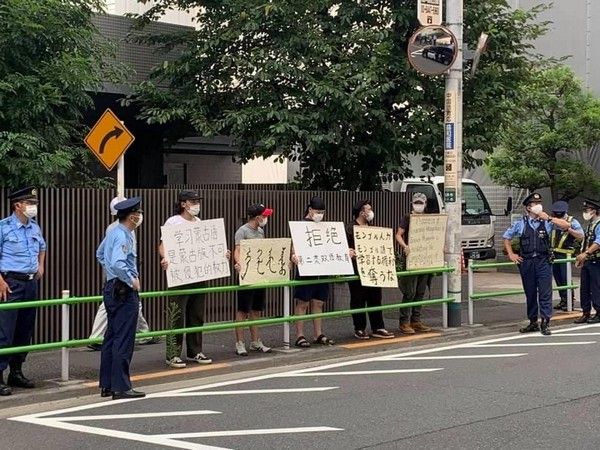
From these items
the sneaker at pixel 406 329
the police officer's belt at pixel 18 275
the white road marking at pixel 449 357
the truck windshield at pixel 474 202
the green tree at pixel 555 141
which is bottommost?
the white road marking at pixel 449 357

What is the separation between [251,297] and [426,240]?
2879 mm

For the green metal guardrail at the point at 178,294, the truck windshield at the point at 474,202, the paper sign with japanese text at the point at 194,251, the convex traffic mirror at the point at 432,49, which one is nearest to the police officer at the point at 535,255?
the green metal guardrail at the point at 178,294

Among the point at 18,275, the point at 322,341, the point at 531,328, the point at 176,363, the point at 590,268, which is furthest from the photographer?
the point at 590,268

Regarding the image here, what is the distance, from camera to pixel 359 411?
768 cm

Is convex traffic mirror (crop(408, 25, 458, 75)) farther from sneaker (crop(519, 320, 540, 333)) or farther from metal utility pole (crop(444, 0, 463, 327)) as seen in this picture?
sneaker (crop(519, 320, 540, 333))

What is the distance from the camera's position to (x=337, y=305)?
15094 mm

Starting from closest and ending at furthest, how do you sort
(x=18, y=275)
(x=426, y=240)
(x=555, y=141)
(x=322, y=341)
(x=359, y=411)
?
(x=359, y=411), (x=18, y=275), (x=322, y=341), (x=426, y=240), (x=555, y=141)

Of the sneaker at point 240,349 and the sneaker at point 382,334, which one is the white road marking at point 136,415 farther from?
the sneaker at point 382,334

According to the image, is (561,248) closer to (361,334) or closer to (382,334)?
(382,334)

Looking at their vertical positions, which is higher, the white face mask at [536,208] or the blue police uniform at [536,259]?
the white face mask at [536,208]

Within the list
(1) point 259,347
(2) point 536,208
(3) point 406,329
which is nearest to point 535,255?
(2) point 536,208

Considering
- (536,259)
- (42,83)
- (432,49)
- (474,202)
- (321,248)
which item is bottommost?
(536,259)

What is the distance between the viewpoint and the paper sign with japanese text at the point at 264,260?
10477 mm

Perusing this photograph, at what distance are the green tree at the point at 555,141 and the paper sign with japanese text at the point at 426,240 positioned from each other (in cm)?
1104
